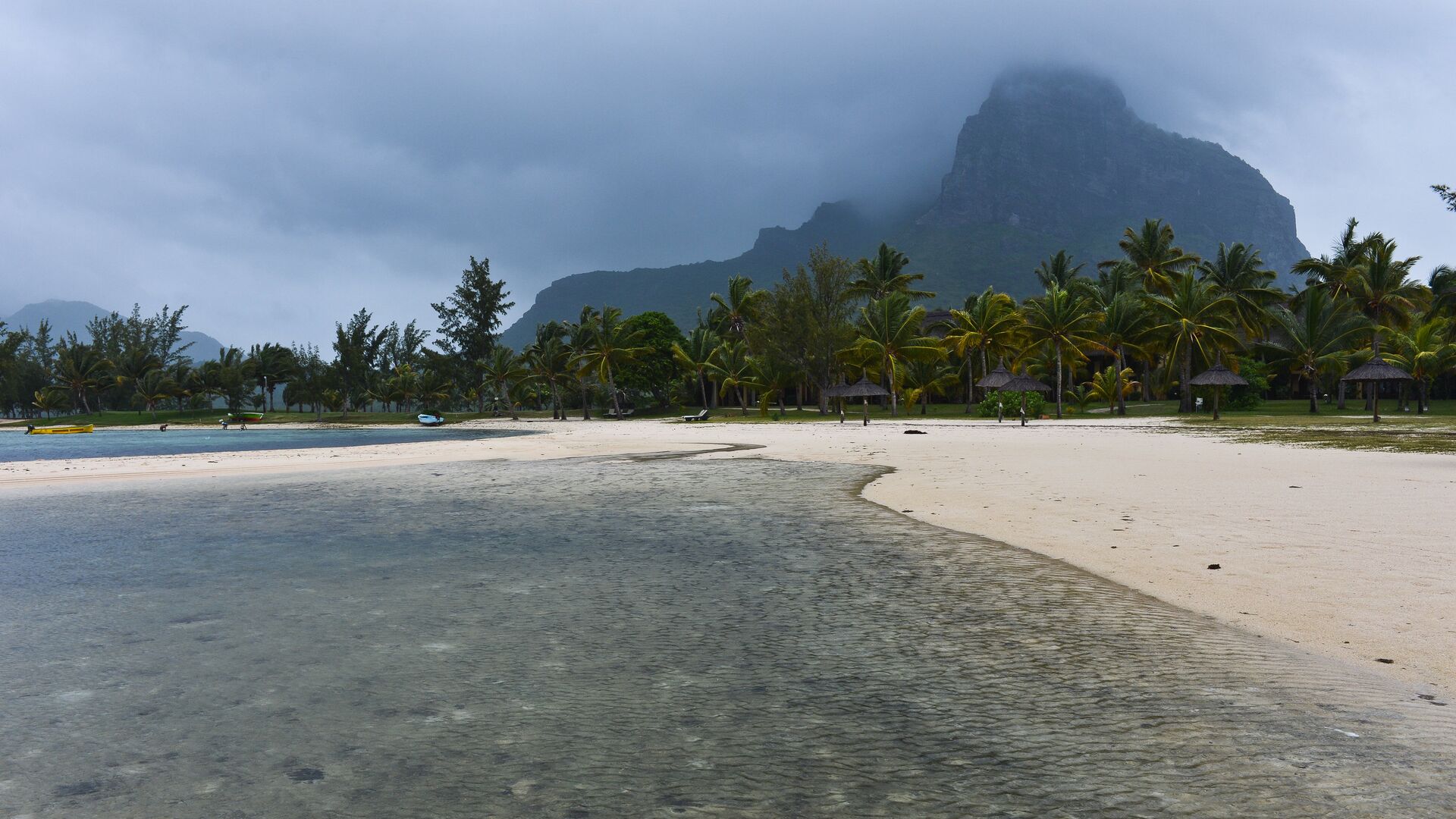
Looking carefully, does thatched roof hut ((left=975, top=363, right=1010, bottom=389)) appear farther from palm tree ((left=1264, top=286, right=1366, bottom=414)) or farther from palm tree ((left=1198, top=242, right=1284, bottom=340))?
palm tree ((left=1198, top=242, right=1284, bottom=340))

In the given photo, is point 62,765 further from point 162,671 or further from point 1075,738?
point 1075,738

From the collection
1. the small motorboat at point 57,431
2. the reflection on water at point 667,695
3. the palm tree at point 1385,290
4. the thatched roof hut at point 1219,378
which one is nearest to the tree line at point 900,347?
the palm tree at point 1385,290

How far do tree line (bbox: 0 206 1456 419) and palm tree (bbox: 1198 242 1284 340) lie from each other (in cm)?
14

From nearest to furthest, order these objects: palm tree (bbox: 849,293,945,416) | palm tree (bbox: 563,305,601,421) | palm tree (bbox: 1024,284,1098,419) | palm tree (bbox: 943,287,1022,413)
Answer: palm tree (bbox: 1024,284,1098,419)
palm tree (bbox: 943,287,1022,413)
palm tree (bbox: 849,293,945,416)
palm tree (bbox: 563,305,601,421)

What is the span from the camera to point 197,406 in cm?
9650

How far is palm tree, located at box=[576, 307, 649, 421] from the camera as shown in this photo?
67375mm

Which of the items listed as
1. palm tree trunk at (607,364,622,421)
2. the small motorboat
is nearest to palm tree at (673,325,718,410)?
palm tree trunk at (607,364,622,421)

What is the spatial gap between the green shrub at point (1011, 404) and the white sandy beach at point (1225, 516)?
2262cm

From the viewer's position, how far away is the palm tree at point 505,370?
248ft

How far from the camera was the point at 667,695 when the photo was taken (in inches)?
169

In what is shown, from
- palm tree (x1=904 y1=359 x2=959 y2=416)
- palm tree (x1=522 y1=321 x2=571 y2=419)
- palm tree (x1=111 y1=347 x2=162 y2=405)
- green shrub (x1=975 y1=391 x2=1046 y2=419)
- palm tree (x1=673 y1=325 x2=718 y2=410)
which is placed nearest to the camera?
green shrub (x1=975 y1=391 x2=1046 y2=419)

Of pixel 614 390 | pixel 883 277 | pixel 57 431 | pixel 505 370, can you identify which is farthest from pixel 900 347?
pixel 57 431

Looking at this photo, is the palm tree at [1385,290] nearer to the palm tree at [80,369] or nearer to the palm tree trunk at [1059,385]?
the palm tree trunk at [1059,385]

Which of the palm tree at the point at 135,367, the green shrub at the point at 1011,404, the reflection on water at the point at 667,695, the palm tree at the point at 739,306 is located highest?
the palm tree at the point at 739,306
